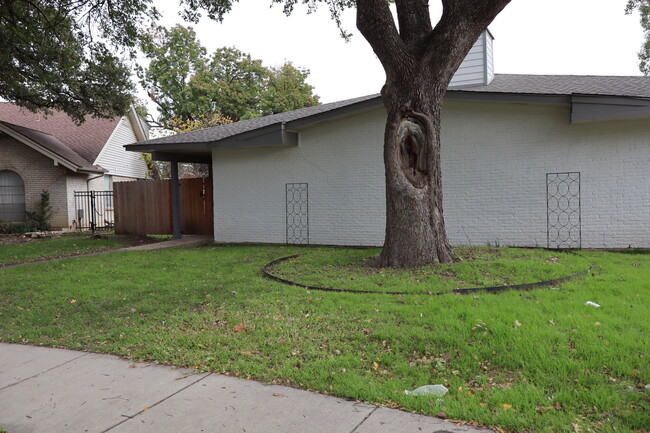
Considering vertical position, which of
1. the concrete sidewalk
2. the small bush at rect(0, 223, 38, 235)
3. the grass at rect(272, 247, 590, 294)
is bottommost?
the concrete sidewalk

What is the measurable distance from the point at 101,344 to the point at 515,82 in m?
11.5

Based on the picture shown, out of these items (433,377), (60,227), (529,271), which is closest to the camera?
(433,377)

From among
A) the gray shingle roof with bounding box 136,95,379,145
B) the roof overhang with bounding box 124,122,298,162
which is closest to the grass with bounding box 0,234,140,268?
the roof overhang with bounding box 124,122,298,162

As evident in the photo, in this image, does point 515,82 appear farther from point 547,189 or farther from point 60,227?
point 60,227

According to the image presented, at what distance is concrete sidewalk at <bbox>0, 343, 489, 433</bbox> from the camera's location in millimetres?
2816

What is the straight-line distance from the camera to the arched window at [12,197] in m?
18.0

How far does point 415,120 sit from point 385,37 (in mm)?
1428

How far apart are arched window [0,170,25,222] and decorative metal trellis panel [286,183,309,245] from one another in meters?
12.6

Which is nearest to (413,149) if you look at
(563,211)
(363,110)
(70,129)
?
(363,110)

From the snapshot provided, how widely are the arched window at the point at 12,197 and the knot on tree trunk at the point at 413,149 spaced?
17233 millimetres

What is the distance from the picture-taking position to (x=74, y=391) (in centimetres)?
342

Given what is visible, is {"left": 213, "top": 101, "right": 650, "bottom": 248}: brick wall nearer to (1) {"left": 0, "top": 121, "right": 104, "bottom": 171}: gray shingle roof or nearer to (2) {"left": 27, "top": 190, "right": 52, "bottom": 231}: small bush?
(1) {"left": 0, "top": 121, "right": 104, "bottom": 171}: gray shingle roof

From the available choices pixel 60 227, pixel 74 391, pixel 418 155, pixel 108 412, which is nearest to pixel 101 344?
pixel 74 391

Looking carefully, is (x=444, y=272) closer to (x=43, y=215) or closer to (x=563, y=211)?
(x=563, y=211)
